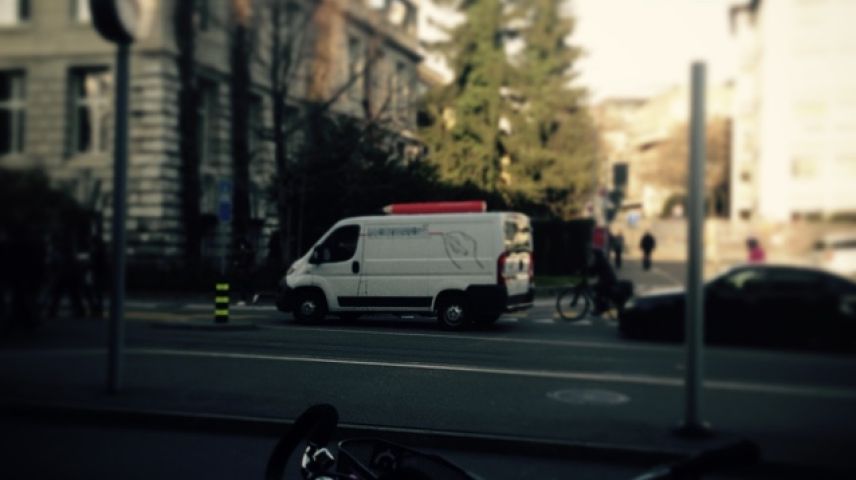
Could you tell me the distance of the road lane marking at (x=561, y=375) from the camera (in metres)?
1.21

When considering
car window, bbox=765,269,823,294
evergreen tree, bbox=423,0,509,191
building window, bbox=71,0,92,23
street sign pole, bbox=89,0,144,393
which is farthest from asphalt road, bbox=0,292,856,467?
building window, bbox=71,0,92,23

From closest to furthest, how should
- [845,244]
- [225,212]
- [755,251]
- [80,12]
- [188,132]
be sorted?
[845,244] < [755,251] < [80,12] < [188,132] < [225,212]

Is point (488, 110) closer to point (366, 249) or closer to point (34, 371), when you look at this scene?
point (366, 249)

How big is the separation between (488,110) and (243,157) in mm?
796

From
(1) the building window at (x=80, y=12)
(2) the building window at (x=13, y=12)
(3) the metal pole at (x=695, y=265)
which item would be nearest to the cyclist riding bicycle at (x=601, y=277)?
(3) the metal pole at (x=695, y=265)

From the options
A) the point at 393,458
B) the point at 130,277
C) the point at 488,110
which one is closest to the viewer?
the point at 393,458

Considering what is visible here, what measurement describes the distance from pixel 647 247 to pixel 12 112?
61.3 inches

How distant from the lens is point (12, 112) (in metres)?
1.84

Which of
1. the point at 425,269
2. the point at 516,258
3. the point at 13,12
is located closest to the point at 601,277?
the point at 516,258

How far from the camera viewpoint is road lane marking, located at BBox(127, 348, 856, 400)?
1213mm

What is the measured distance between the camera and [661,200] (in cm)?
148

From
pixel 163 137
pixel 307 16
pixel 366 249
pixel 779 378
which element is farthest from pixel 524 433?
pixel 307 16

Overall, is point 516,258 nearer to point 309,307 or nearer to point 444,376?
point 444,376

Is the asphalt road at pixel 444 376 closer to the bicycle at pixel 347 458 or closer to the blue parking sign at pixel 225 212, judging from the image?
the bicycle at pixel 347 458
